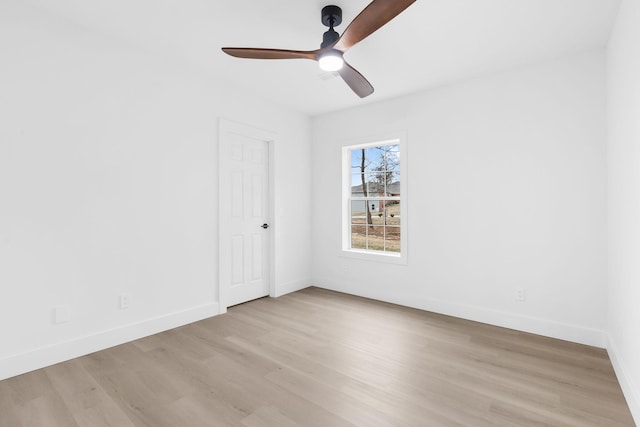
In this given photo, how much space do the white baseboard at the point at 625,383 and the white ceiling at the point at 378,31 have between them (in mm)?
2455

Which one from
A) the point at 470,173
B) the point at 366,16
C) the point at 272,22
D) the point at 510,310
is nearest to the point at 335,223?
the point at 470,173

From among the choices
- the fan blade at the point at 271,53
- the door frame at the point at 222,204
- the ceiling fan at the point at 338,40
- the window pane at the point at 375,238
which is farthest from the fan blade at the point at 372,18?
the window pane at the point at 375,238

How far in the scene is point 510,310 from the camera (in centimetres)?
313

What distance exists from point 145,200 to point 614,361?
4072 millimetres

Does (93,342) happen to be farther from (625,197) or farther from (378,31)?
(625,197)

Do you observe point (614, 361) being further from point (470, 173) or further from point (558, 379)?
point (470, 173)

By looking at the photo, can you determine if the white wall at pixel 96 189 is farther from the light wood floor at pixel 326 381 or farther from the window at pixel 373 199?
the window at pixel 373 199

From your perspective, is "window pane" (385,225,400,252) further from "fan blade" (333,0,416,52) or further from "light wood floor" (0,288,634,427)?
"fan blade" (333,0,416,52)

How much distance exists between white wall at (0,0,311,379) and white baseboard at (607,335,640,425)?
3410 millimetres

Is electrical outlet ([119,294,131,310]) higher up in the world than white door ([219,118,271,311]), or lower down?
lower down

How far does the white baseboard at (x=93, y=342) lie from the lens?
2209 millimetres

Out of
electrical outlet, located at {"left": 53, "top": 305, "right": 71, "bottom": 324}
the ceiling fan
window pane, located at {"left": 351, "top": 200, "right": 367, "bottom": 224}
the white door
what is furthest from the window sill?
electrical outlet, located at {"left": 53, "top": 305, "right": 71, "bottom": 324}

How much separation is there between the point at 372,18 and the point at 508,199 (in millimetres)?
2312

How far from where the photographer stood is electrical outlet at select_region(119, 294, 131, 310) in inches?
108
